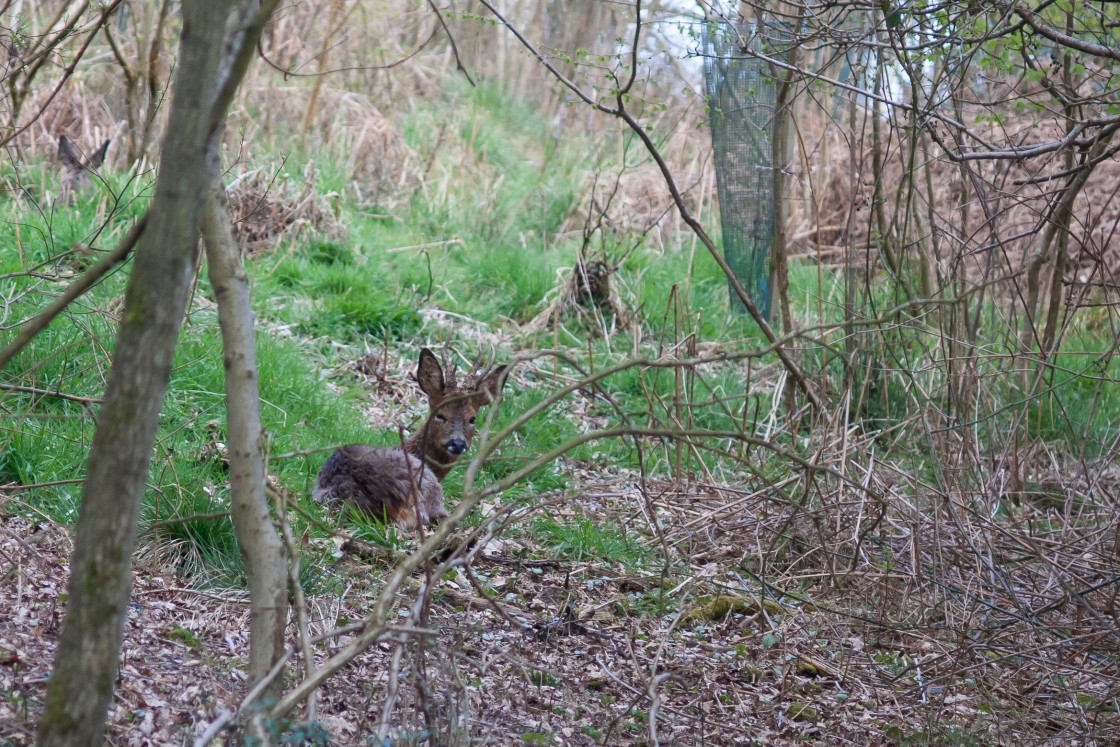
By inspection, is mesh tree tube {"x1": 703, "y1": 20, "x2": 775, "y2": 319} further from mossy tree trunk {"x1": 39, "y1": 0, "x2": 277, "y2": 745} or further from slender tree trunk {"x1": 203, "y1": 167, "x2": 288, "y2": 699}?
mossy tree trunk {"x1": 39, "y1": 0, "x2": 277, "y2": 745}

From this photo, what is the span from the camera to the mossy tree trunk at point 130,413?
165 centimetres

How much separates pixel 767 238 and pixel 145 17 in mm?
5483

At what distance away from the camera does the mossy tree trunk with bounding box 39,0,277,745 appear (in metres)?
1.65

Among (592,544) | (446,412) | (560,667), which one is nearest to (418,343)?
(446,412)

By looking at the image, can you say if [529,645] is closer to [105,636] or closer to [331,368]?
[105,636]

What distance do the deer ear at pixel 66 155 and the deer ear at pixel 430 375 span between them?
3819 millimetres

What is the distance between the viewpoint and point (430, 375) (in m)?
5.82

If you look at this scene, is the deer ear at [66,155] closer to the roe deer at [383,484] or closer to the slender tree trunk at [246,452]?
the roe deer at [383,484]

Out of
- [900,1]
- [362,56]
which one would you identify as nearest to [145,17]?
[362,56]

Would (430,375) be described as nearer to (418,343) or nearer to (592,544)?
(592,544)

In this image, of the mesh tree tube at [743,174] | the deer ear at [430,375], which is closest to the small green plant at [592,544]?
the deer ear at [430,375]

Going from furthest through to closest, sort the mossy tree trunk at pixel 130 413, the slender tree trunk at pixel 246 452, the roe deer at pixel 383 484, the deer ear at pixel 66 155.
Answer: the deer ear at pixel 66 155 → the roe deer at pixel 383 484 → the slender tree trunk at pixel 246 452 → the mossy tree trunk at pixel 130 413

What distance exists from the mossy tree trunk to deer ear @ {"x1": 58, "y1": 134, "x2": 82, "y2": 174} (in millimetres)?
6822

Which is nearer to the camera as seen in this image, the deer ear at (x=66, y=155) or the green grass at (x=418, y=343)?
the green grass at (x=418, y=343)
